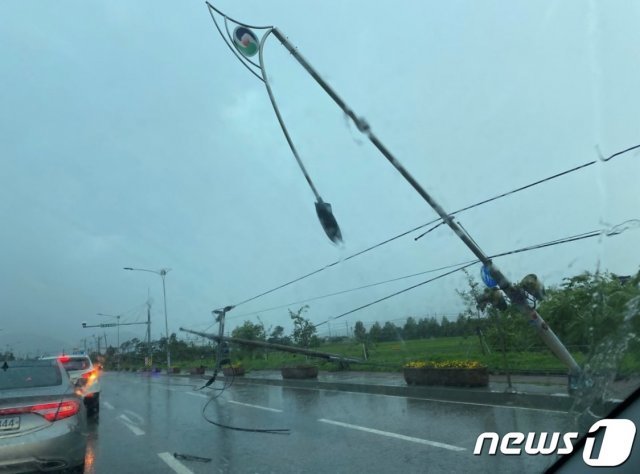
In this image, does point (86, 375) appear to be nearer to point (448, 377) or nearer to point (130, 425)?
point (130, 425)

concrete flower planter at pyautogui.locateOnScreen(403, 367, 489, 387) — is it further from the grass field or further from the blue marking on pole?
the blue marking on pole

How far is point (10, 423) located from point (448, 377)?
1071 cm

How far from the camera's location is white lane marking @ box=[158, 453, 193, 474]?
721 centimetres

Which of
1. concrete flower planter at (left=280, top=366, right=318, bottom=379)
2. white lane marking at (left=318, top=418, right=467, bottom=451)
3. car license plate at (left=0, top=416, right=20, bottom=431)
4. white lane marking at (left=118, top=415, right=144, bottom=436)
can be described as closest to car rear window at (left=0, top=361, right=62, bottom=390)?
car license plate at (left=0, top=416, right=20, bottom=431)

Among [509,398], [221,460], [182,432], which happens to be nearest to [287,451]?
[221,460]

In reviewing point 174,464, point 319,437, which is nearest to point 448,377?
point 319,437

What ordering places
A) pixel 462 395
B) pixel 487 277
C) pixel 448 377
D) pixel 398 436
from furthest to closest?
1. pixel 448 377
2. pixel 462 395
3. pixel 398 436
4. pixel 487 277

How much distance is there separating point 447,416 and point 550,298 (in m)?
4.40

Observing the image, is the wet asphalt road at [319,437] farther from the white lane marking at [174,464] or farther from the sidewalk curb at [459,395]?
the sidewalk curb at [459,395]

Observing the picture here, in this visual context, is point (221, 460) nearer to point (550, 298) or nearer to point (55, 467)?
point (55, 467)

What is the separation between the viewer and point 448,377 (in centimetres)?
1440

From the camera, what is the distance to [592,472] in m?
2.73

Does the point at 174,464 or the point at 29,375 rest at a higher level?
the point at 29,375

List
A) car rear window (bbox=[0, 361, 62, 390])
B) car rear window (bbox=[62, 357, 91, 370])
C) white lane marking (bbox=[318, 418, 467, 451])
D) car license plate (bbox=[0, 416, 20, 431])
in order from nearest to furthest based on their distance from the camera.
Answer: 1. car license plate (bbox=[0, 416, 20, 431])
2. car rear window (bbox=[0, 361, 62, 390])
3. white lane marking (bbox=[318, 418, 467, 451])
4. car rear window (bbox=[62, 357, 91, 370])
